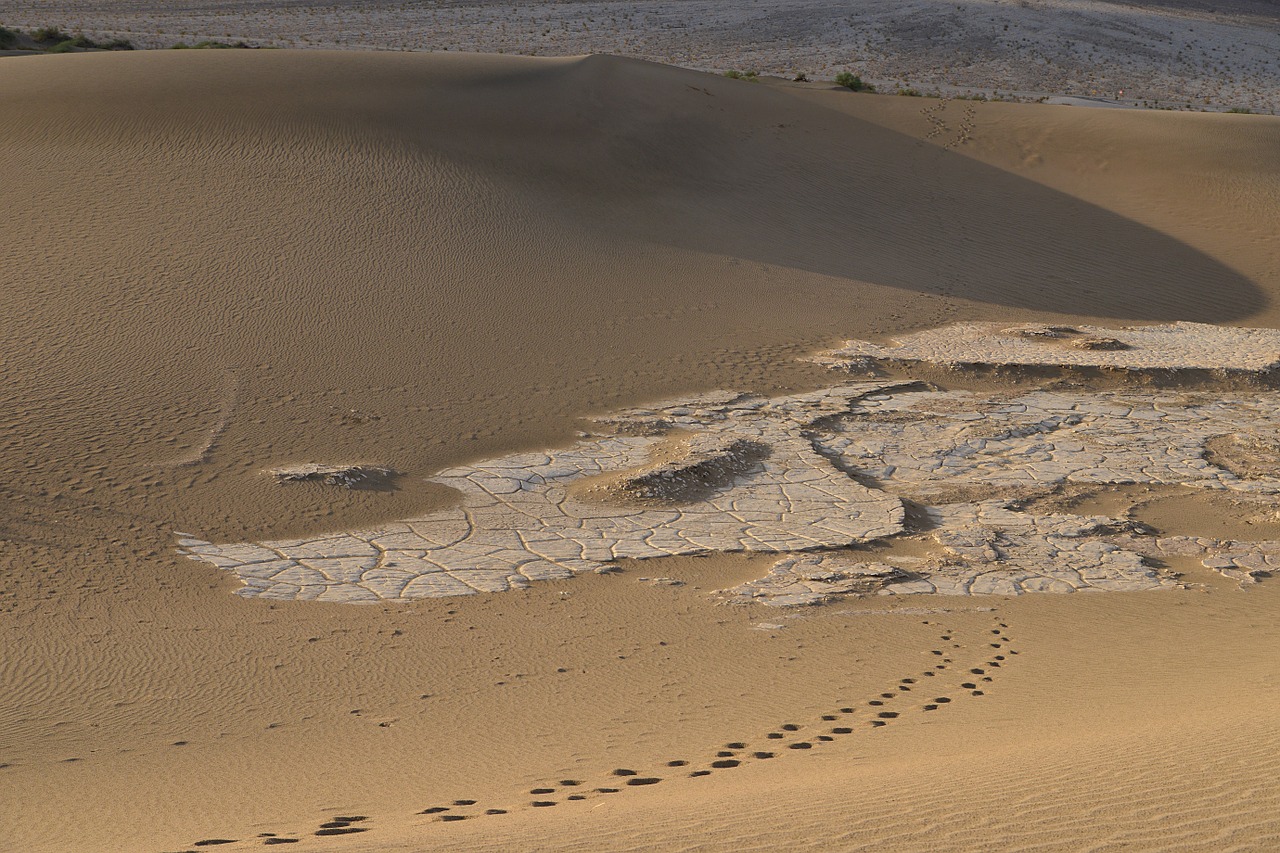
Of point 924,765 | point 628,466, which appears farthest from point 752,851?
point 628,466

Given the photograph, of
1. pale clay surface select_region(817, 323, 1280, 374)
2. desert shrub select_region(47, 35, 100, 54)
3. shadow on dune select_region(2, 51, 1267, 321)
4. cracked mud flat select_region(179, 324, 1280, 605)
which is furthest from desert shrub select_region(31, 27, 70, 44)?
cracked mud flat select_region(179, 324, 1280, 605)

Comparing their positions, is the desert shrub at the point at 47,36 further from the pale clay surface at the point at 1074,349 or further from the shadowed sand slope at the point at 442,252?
the pale clay surface at the point at 1074,349

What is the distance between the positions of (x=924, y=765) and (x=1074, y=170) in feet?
60.8

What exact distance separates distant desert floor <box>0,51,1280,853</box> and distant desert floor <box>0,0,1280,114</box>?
63.9 ft

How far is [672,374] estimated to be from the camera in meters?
12.1

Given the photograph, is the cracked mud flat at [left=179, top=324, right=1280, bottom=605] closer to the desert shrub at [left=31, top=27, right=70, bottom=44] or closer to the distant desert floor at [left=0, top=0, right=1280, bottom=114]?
the distant desert floor at [left=0, top=0, right=1280, bottom=114]

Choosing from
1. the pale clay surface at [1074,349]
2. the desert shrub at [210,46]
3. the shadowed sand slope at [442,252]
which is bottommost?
the pale clay surface at [1074,349]

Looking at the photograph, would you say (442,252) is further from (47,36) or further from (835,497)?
(47,36)

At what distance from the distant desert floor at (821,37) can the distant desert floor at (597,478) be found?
19.5 metres

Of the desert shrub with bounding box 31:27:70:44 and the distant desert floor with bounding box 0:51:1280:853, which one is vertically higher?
the desert shrub with bounding box 31:27:70:44

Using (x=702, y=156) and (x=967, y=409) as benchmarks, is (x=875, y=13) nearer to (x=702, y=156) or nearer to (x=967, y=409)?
(x=702, y=156)

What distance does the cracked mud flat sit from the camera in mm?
7875

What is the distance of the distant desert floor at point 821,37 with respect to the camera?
124 ft

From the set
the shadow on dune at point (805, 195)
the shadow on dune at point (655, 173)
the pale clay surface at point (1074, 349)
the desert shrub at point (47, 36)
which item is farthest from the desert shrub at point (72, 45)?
the pale clay surface at point (1074, 349)
